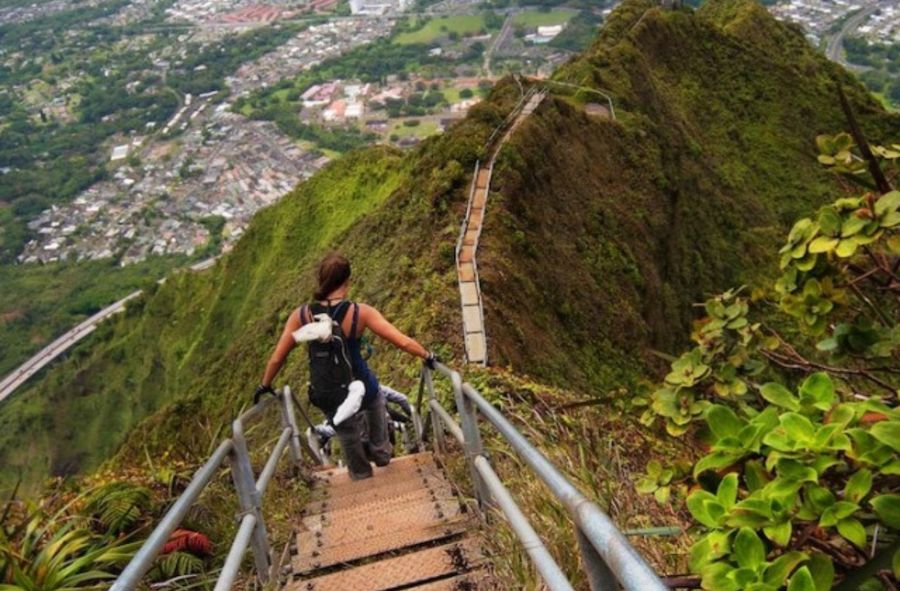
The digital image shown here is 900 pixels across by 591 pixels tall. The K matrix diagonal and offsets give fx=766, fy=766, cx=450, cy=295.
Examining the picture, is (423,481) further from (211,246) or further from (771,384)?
(211,246)

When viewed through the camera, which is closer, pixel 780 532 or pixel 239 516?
pixel 780 532

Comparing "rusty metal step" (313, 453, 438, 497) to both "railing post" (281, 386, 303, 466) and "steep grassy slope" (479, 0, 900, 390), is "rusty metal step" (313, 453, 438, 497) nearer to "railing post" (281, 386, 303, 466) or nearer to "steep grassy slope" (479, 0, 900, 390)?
"railing post" (281, 386, 303, 466)

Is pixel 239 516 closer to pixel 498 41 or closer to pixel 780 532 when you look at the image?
pixel 780 532

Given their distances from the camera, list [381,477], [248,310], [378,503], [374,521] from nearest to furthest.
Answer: [374,521] < [378,503] < [381,477] < [248,310]

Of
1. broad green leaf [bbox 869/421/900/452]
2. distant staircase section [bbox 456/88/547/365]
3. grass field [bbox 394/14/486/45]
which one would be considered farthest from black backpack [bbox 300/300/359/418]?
grass field [bbox 394/14/486/45]

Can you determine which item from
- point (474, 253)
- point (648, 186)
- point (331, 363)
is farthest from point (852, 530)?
point (648, 186)

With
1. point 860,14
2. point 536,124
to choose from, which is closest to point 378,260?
point 536,124

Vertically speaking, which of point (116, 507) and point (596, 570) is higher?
point (596, 570)
